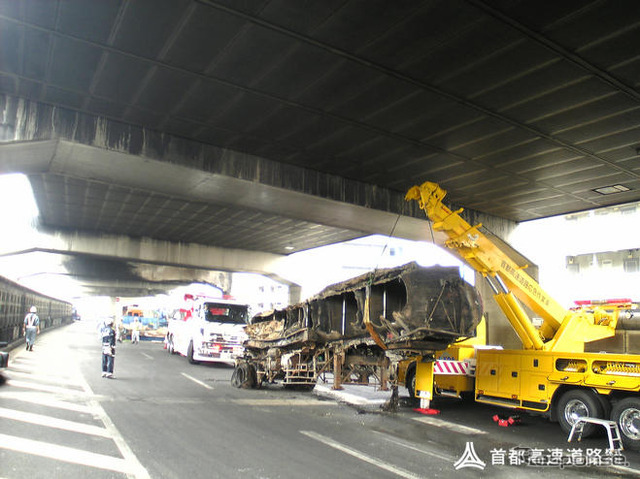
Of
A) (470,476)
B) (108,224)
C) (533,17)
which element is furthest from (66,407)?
(108,224)

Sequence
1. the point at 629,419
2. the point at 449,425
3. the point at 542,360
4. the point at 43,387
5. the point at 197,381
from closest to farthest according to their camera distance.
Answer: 1. the point at 629,419
2. the point at 449,425
3. the point at 542,360
4. the point at 43,387
5. the point at 197,381

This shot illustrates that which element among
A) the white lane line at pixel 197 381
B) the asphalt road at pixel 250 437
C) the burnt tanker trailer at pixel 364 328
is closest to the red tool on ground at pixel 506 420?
the asphalt road at pixel 250 437

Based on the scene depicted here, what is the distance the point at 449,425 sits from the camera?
1039 centimetres

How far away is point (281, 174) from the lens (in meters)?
14.6

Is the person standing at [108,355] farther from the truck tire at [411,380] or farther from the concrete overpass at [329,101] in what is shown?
the truck tire at [411,380]

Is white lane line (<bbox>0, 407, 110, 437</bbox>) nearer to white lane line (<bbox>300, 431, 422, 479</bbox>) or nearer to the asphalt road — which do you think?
the asphalt road

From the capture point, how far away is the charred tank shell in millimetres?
10547

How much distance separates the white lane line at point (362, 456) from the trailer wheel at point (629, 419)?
4892 millimetres

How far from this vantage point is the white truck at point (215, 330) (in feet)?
68.0

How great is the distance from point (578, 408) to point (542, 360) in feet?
3.89

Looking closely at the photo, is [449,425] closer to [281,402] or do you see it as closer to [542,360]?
[542,360]

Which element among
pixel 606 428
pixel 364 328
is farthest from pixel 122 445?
pixel 606 428

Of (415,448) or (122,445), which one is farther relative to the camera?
(415,448)
